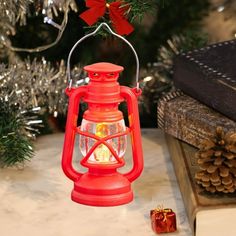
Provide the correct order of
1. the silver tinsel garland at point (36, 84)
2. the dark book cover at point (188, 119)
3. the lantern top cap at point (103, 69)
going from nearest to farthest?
the lantern top cap at point (103, 69), the dark book cover at point (188, 119), the silver tinsel garland at point (36, 84)

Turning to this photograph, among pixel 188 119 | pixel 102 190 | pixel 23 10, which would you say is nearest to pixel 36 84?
pixel 23 10

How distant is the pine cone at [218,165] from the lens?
91 cm

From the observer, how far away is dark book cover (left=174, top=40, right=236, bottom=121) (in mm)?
1090

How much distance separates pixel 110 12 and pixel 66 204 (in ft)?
0.91

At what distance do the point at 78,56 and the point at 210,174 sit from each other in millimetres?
544

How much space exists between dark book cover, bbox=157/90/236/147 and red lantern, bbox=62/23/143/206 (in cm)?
18

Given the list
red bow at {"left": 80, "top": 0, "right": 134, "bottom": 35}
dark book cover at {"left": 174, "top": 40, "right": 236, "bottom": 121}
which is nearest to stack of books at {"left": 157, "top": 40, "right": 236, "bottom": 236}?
dark book cover at {"left": 174, "top": 40, "right": 236, "bottom": 121}

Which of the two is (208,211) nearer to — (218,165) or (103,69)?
(218,165)

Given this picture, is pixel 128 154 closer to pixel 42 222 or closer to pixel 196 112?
pixel 196 112

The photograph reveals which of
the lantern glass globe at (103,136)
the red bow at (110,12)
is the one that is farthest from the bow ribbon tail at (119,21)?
the lantern glass globe at (103,136)

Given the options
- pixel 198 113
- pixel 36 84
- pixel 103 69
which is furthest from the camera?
pixel 36 84

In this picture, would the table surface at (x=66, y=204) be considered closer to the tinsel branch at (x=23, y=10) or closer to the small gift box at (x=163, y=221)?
the small gift box at (x=163, y=221)

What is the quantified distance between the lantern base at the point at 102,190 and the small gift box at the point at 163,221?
4 centimetres

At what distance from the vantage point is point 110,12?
947mm
